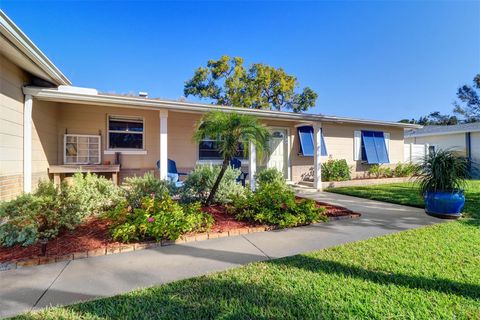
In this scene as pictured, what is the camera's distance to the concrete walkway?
93.6 inches

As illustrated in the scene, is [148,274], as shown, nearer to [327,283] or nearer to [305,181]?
[327,283]

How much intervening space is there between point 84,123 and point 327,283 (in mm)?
7844

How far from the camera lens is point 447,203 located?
513cm

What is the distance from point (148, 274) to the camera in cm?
277

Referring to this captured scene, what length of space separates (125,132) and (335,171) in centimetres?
833

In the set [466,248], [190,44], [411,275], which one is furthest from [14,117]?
[190,44]

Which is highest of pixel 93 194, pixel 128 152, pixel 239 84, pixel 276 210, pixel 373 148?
pixel 239 84

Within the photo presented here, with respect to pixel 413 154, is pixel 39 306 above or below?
below

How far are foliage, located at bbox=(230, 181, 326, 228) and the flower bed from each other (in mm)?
198

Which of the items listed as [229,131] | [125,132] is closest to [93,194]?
[229,131]

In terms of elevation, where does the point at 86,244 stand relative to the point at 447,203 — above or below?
below

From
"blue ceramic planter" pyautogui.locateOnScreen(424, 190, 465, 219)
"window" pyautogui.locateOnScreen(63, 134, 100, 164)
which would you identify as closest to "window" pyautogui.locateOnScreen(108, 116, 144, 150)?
"window" pyautogui.locateOnScreen(63, 134, 100, 164)

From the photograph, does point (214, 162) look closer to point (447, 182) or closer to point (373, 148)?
point (447, 182)

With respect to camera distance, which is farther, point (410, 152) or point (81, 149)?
point (410, 152)
